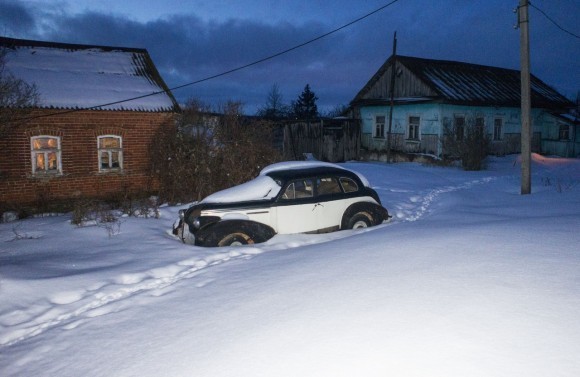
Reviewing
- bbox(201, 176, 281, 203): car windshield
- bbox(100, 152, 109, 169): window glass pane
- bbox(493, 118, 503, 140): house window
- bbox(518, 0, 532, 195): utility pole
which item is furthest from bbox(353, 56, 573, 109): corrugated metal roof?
bbox(201, 176, 281, 203): car windshield

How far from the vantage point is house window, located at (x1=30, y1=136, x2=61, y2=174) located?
12594 mm

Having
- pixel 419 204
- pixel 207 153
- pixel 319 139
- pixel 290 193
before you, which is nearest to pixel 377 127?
pixel 319 139

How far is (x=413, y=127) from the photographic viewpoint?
74.3 ft

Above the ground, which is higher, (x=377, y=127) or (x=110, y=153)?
(x=377, y=127)

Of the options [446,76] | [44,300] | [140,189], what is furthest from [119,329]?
[446,76]

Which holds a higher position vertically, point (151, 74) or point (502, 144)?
point (151, 74)

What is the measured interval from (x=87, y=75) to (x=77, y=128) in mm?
2520

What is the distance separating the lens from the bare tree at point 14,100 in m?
11.2

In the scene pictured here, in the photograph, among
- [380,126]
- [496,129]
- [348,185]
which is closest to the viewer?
[348,185]

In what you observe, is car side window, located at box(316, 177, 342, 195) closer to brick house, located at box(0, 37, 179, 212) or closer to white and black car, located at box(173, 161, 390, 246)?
white and black car, located at box(173, 161, 390, 246)

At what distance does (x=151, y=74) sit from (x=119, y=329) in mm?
13438

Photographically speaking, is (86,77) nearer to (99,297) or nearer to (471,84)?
(99,297)

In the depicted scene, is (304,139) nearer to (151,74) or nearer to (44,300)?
(151,74)

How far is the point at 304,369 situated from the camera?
124 inches
